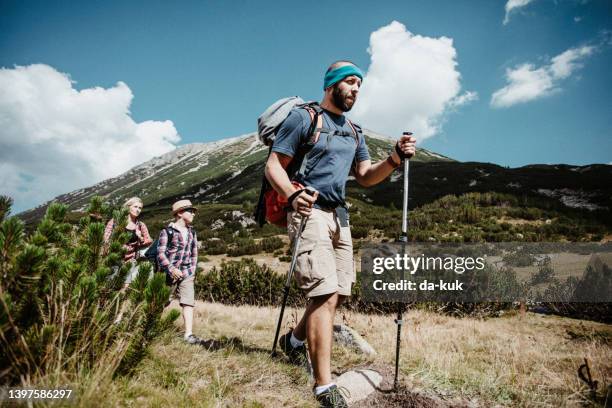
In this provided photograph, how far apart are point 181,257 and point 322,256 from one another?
10.0ft

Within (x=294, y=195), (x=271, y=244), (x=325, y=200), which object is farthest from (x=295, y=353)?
(x=271, y=244)

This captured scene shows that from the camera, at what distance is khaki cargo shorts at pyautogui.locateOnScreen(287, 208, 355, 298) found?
2.32 m

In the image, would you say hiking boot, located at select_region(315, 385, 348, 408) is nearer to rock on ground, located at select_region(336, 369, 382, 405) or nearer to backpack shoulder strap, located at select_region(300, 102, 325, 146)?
rock on ground, located at select_region(336, 369, 382, 405)

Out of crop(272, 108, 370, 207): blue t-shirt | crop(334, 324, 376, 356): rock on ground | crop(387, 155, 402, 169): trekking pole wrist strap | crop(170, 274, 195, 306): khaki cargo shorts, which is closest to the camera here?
crop(272, 108, 370, 207): blue t-shirt

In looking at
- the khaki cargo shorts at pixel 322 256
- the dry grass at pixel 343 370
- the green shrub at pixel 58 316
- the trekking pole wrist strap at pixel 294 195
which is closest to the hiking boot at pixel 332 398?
the dry grass at pixel 343 370

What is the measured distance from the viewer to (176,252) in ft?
15.7

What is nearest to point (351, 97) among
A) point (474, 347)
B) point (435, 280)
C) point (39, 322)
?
point (39, 322)

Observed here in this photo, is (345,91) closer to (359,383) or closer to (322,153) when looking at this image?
(322,153)

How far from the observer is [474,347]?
4773 mm

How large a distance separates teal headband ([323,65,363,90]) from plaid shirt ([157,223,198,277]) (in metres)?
3.18

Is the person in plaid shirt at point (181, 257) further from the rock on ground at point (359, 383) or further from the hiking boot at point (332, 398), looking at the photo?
the hiking boot at point (332, 398)

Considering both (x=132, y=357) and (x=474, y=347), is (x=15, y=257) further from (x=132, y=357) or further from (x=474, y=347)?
(x=474, y=347)

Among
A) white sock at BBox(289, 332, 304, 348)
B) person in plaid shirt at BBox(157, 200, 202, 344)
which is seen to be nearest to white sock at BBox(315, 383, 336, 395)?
white sock at BBox(289, 332, 304, 348)

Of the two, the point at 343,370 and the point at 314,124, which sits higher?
the point at 314,124
